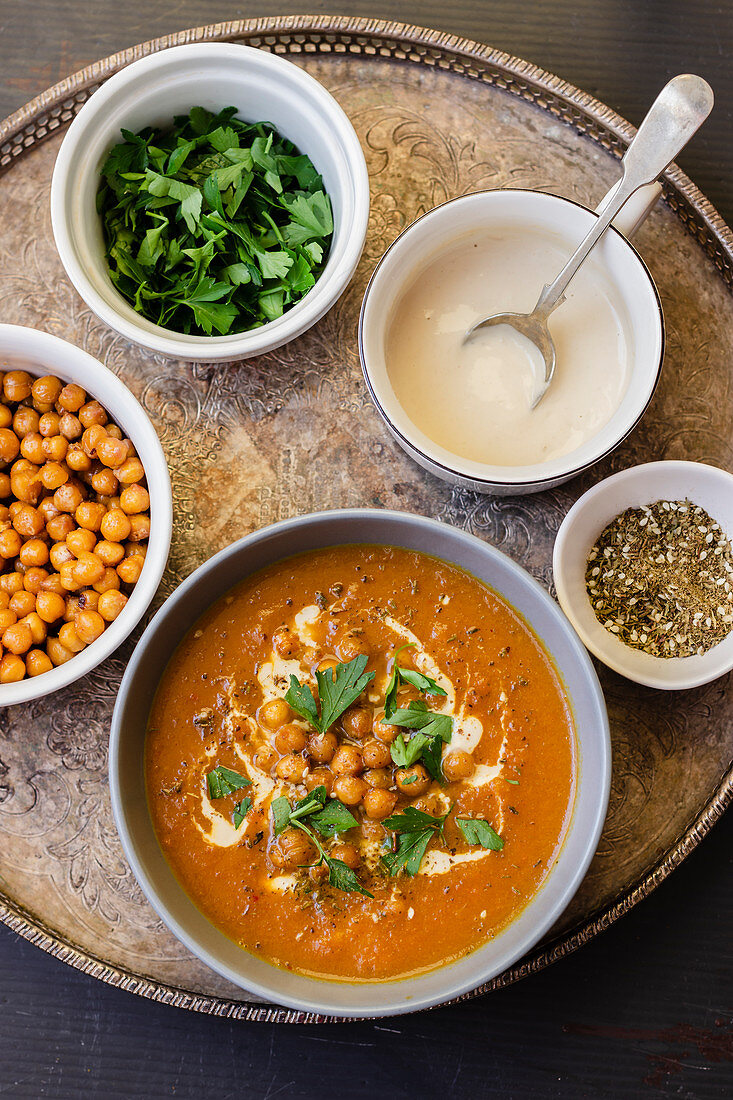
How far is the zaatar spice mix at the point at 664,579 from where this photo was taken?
2.24 meters

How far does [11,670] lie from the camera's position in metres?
2.08

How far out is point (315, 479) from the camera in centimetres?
228

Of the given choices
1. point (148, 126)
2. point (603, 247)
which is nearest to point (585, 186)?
point (603, 247)

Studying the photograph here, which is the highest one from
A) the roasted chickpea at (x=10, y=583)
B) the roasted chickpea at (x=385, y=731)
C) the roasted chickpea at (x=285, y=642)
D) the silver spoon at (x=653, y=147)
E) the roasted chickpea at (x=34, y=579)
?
the silver spoon at (x=653, y=147)

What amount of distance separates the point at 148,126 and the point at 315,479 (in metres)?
1.02

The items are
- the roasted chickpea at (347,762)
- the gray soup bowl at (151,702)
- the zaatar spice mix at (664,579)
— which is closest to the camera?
the gray soup bowl at (151,702)

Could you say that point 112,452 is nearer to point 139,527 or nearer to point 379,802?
point 139,527

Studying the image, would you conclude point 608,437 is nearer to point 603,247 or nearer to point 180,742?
point 603,247

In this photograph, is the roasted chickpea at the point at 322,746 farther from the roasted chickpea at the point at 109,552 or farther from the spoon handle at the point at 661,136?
the spoon handle at the point at 661,136

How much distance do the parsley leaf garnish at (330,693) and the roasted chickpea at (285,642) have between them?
7 cm

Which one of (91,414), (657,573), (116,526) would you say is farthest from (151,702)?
(657,573)

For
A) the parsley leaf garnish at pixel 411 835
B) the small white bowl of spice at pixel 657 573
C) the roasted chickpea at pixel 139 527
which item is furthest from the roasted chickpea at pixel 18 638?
the small white bowl of spice at pixel 657 573

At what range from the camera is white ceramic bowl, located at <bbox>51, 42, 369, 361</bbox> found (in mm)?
2062

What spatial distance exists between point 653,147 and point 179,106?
1.20 m
